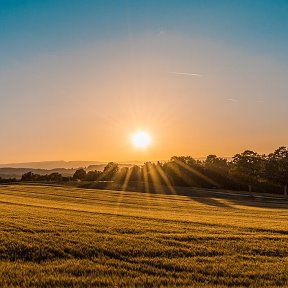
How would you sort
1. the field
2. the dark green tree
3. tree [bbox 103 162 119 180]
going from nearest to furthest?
the field
the dark green tree
tree [bbox 103 162 119 180]

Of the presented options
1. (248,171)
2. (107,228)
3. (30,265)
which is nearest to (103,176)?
(248,171)

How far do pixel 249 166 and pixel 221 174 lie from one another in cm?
1255

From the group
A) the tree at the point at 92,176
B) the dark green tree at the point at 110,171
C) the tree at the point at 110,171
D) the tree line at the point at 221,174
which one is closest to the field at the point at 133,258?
the tree line at the point at 221,174

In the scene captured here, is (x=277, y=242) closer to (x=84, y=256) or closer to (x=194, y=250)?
(x=194, y=250)

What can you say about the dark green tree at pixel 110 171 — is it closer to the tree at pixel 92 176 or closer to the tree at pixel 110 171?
the tree at pixel 110 171

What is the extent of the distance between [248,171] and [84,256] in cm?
10035

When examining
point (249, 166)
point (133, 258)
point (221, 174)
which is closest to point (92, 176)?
point (221, 174)

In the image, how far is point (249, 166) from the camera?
109m

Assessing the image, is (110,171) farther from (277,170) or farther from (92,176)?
(277,170)

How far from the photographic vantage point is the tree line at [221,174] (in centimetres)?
10806

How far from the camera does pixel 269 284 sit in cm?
1118

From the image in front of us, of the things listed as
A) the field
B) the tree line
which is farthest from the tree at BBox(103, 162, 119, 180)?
the field

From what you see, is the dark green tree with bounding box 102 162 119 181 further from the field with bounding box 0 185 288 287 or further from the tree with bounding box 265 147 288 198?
the field with bounding box 0 185 288 287

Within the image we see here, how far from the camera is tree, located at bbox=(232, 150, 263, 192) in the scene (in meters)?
109
